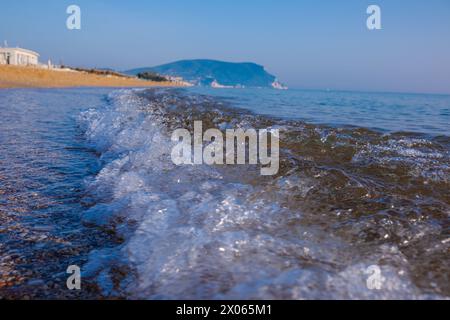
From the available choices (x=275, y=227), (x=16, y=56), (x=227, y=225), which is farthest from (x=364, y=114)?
(x=16, y=56)

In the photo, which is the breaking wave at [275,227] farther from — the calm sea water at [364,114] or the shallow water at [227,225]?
the calm sea water at [364,114]

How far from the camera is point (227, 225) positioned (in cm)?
264

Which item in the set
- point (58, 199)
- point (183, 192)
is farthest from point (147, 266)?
point (58, 199)

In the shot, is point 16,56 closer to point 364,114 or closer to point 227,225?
point 364,114

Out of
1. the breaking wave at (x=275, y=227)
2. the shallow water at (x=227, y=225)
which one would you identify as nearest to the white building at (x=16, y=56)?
the shallow water at (x=227, y=225)

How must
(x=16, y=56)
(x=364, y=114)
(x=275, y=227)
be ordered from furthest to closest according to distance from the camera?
(x=16, y=56)
(x=364, y=114)
(x=275, y=227)

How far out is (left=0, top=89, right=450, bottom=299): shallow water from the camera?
1.94 metres

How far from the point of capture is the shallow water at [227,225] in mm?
1941

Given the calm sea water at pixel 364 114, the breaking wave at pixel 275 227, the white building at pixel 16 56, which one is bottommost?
the breaking wave at pixel 275 227

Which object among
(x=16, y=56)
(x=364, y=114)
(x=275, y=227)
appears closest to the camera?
(x=275, y=227)

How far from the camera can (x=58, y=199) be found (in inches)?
133

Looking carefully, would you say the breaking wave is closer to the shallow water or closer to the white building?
the shallow water

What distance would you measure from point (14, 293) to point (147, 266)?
2.38ft
